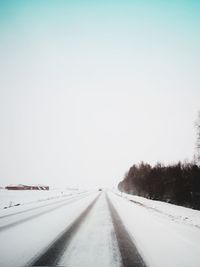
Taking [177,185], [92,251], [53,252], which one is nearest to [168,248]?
[92,251]

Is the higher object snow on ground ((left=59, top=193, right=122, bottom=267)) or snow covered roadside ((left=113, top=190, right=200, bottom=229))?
snow covered roadside ((left=113, top=190, right=200, bottom=229))

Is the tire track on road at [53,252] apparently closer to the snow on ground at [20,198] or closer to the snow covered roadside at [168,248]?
the snow covered roadside at [168,248]

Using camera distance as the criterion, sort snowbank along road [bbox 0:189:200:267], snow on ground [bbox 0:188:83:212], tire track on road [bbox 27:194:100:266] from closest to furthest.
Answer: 1. tire track on road [bbox 27:194:100:266]
2. snowbank along road [bbox 0:189:200:267]
3. snow on ground [bbox 0:188:83:212]

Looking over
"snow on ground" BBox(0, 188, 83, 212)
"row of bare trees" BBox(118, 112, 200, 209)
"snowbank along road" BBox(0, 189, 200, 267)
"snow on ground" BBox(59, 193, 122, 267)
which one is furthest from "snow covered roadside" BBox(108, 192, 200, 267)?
"row of bare trees" BBox(118, 112, 200, 209)

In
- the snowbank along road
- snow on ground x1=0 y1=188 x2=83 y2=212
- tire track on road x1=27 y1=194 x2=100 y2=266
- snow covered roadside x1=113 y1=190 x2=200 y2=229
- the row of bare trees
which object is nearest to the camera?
tire track on road x1=27 y1=194 x2=100 y2=266

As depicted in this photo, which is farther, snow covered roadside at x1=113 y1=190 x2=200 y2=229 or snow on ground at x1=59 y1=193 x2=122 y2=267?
snow covered roadside at x1=113 y1=190 x2=200 y2=229

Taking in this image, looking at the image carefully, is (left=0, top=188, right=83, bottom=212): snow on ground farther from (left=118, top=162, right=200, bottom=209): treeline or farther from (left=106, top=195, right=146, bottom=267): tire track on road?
(left=118, top=162, right=200, bottom=209): treeline

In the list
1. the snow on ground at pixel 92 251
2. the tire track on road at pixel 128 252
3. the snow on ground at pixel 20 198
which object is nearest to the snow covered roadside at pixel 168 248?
the tire track on road at pixel 128 252

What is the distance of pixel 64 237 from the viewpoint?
8312 mm

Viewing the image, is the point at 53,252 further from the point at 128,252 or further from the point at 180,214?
the point at 180,214

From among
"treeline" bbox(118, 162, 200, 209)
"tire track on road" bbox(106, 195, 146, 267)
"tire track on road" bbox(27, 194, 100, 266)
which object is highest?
"treeline" bbox(118, 162, 200, 209)

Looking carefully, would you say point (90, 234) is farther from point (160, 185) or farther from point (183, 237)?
point (160, 185)

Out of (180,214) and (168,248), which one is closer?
(168,248)

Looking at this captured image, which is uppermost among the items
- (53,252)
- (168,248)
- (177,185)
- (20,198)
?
(177,185)
